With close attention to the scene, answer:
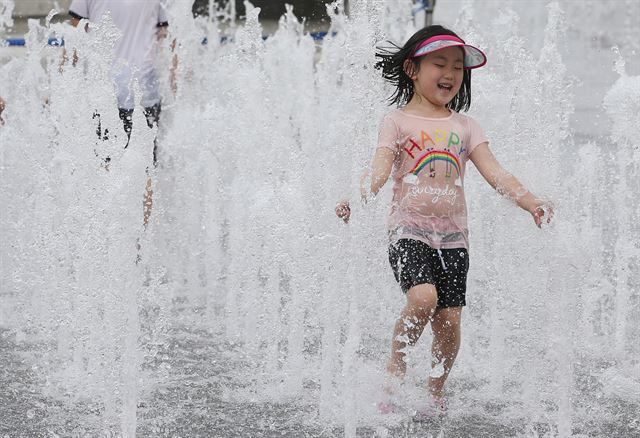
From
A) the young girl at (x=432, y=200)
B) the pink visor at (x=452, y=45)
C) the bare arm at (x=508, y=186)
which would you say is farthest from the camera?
the pink visor at (x=452, y=45)

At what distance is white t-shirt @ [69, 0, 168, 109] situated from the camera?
18.0ft

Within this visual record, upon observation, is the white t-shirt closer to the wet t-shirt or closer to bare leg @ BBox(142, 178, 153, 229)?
bare leg @ BBox(142, 178, 153, 229)

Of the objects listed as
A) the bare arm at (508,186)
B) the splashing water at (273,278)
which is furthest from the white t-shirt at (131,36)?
the bare arm at (508,186)

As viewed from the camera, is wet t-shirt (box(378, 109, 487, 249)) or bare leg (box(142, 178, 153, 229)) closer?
wet t-shirt (box(378, 109, 487, 249))

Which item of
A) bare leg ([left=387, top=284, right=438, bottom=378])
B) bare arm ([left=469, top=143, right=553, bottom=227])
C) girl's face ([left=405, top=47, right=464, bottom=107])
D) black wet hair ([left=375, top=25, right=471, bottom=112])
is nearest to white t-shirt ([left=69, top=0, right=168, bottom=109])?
black wet hair ([left=375, top=25, right=471, bottom=112])

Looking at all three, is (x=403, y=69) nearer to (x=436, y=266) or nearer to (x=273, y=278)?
(x=436, y=266)

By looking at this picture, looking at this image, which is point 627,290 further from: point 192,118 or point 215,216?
point 192,118

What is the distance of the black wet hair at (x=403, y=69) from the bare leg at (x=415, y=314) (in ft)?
2.32

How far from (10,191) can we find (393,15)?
6151 millimetres

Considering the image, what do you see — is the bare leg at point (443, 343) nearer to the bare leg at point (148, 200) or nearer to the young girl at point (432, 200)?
the young girl at point (432, 200)

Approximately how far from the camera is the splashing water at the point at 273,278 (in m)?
3.51

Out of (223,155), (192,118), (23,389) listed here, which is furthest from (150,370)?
(192,118)

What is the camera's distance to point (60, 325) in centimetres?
441

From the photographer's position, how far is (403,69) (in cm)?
383
